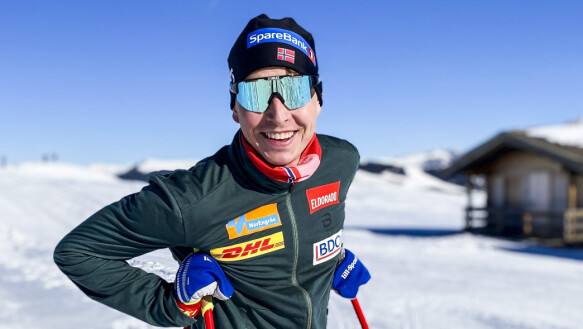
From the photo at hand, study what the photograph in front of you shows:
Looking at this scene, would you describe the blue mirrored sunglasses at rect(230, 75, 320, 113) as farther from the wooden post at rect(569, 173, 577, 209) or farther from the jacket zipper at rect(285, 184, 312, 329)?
the wooden post at rect(569, 173, 577, 209)

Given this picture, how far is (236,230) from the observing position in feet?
6.40

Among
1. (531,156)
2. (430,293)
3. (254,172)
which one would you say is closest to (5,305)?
(254,172)

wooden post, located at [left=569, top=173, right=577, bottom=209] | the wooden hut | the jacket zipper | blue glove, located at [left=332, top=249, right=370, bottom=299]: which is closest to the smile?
the jacket zipper

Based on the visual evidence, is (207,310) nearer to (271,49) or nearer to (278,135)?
(278,135)

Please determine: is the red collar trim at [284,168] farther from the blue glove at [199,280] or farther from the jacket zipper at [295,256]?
the blue glove at [199,280]

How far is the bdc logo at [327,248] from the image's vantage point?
2215 millimetres

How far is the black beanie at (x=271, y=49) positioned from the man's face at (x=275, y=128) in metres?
0.04

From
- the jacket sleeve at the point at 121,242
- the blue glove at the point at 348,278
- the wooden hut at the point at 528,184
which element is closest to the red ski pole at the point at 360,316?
the blue glove at the point at 348,278

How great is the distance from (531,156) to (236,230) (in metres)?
17.6

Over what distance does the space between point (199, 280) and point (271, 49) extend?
36.4 inches

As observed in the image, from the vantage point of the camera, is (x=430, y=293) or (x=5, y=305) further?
(x=430, y=293)

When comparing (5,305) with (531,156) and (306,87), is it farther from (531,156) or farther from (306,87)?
(531,156)

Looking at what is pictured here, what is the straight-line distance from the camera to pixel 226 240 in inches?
76.7

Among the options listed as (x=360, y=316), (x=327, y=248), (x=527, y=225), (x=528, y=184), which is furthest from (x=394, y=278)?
(x=528, y=184)
